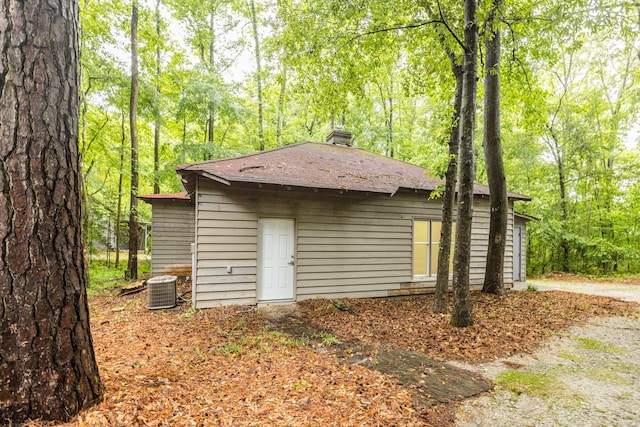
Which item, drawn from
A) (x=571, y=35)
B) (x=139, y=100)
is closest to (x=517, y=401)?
(x=571, y=35)

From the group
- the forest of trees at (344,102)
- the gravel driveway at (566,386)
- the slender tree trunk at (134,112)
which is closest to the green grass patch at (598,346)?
the gravel driveway at (566,386)

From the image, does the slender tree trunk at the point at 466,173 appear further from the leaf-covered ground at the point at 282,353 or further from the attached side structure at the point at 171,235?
the attached side structure at the point at 171,235

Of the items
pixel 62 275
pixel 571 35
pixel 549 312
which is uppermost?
pixel 571 35

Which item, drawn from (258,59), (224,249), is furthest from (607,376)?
(258,59)

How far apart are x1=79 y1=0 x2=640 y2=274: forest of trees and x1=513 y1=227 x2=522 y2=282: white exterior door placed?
396 cm

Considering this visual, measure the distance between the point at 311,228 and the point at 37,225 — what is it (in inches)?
213

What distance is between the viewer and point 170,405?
2512 millimetres

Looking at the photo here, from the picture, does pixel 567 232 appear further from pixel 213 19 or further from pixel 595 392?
pixel 213 19

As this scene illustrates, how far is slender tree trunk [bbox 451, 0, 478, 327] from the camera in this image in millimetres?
4918

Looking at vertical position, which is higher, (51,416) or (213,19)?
(213,19)

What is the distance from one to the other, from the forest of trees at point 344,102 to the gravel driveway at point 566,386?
3.99 meters

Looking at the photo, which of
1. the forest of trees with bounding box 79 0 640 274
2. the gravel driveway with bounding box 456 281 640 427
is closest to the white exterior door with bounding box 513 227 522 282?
the forest of trees with bounding box 79 0 640 274

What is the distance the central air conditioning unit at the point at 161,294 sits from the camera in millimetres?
6555

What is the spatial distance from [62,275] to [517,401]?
4253mm
